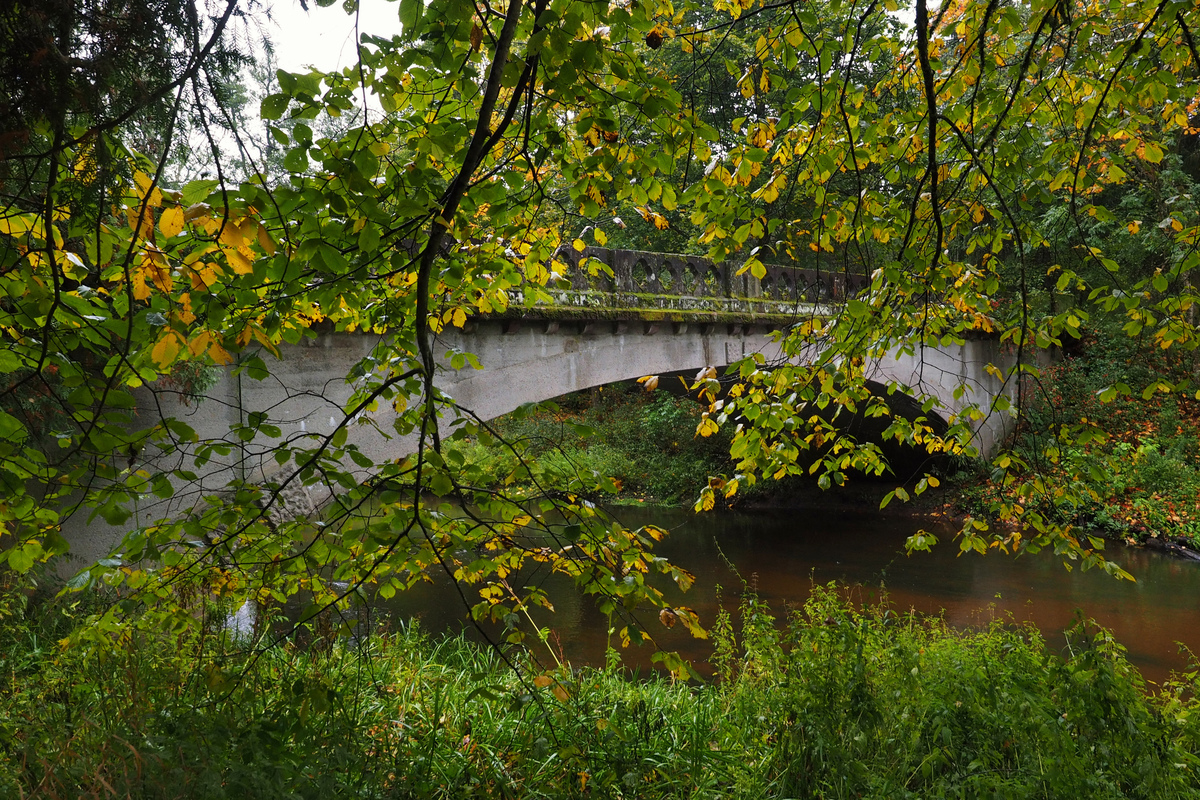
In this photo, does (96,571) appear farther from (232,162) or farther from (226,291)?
(232,162)

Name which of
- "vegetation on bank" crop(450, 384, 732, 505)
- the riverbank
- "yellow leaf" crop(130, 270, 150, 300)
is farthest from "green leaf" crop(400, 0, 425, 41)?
"vegetation on bank" crop(450, 384, 732, 505)

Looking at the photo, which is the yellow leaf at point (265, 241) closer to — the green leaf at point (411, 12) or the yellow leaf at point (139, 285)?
the yellow leaf at point (139, 285)

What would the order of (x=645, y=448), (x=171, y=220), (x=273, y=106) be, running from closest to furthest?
(x=171, y=220) < (x=273, y=106) < (x=645, y=448)

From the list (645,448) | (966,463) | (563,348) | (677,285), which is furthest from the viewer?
(645,448)

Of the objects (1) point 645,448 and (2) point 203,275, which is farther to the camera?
(1) point 645,448

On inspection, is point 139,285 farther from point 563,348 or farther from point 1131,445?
point 1131,445

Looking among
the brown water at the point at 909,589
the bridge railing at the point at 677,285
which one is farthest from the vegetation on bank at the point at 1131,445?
the bridge railing at the point at 677,285

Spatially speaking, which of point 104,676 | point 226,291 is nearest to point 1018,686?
point 226,291

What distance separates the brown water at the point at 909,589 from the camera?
6.93 meters

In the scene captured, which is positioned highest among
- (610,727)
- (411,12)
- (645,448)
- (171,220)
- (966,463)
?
(411,12)

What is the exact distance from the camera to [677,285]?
833cm

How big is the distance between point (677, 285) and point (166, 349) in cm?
718

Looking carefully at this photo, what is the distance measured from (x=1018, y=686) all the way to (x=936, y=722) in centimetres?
46

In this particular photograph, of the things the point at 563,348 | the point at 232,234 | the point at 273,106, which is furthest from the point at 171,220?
the point at 563,348
